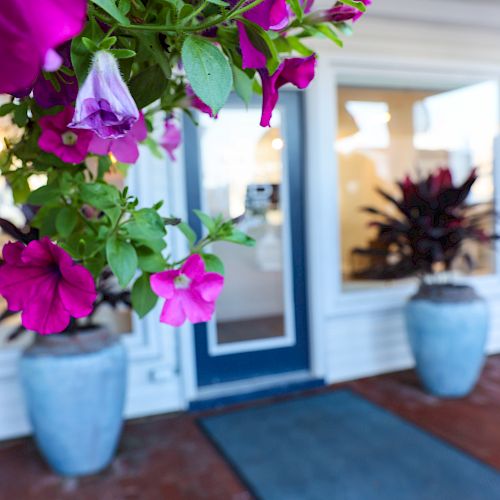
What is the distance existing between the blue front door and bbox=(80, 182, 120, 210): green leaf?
2504mm

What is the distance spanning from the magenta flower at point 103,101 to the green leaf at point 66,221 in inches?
11.0

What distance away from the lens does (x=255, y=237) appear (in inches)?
134

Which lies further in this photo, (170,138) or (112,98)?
(170,138)

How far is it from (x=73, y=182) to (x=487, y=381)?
3424mm

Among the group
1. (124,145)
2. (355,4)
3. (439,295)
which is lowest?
(439,295)

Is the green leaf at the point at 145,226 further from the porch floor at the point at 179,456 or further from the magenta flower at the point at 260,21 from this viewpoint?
the porch floor at the point at 179,456

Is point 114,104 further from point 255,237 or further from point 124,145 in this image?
point 255,237

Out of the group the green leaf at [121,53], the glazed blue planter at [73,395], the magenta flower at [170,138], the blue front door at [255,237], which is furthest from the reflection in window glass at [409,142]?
the green leaf at [121,53]

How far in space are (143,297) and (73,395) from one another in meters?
1.87

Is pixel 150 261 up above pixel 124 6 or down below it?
below

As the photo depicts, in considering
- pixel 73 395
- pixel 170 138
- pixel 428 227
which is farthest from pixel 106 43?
pixel 428 227

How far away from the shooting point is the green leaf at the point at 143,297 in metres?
0.65

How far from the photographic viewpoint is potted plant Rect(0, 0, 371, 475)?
431 millimetres

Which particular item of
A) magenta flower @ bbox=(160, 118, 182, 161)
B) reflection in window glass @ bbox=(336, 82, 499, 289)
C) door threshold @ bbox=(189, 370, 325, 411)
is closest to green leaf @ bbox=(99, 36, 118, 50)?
magenta flower @ bbox=(160, 118, 182, 161)
